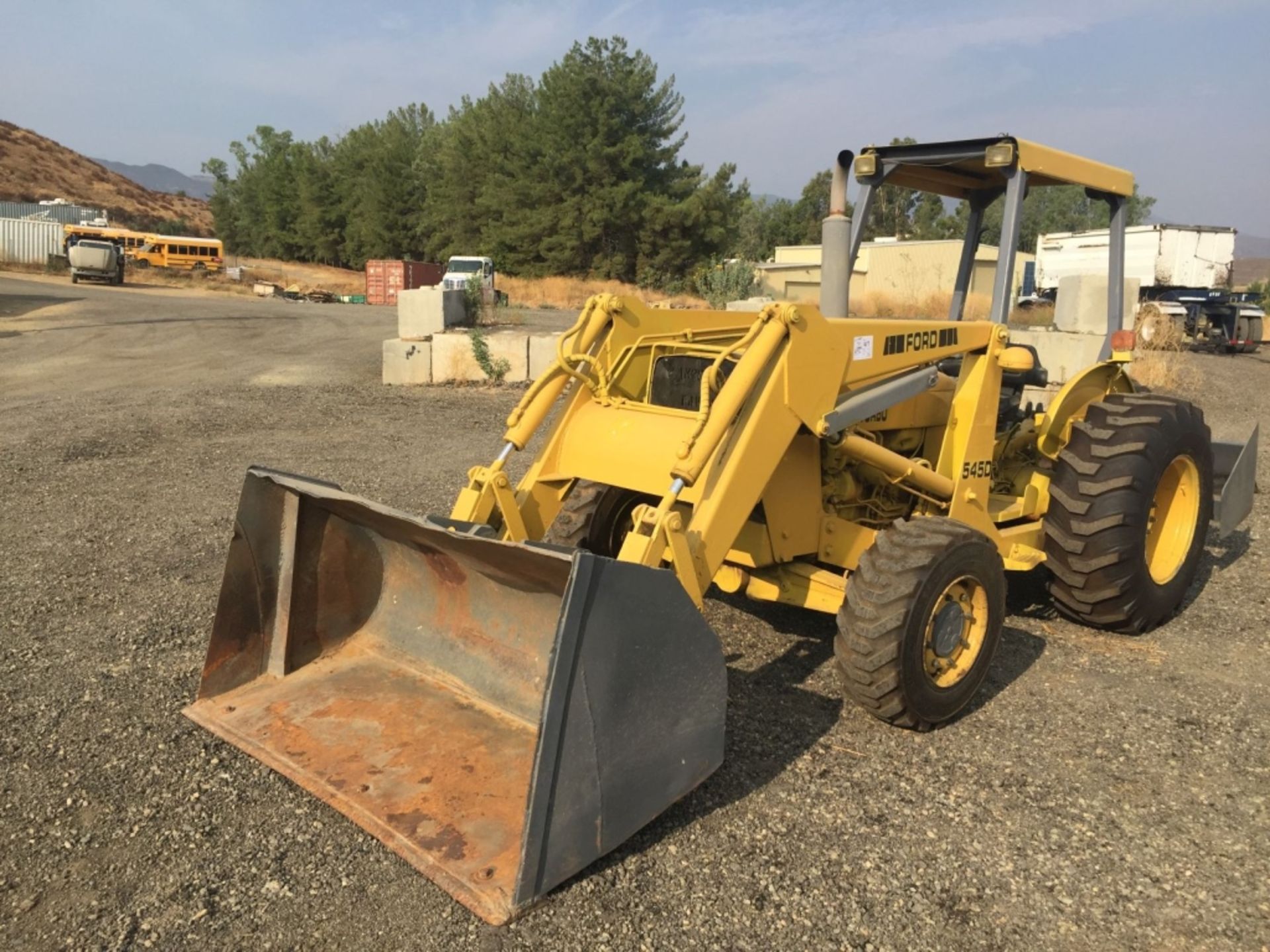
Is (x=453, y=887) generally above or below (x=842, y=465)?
below

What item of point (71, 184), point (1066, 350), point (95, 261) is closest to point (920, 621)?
point (1066, 350)

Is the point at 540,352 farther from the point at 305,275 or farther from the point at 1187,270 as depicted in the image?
the point at 305,275

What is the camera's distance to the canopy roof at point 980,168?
4551mm

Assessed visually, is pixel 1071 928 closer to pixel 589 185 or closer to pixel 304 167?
pixel 589 185

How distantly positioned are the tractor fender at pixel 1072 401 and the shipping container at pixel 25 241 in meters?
47.8

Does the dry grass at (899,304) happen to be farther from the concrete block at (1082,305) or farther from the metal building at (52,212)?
the metal building at (52,212)

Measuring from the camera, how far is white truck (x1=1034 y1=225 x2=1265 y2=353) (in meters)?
23.8

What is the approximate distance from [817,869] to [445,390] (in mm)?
11251

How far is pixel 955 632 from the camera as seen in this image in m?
3.84

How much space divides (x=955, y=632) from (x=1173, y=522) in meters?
2.34

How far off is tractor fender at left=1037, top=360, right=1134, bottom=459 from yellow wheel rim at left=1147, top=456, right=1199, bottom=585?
23.0 inches

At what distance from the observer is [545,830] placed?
268 centimetres

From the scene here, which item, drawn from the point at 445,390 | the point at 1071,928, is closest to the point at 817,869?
the point at 1071,928

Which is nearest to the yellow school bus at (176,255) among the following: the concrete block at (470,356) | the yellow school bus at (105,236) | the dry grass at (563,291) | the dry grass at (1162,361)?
the yellow school bus at (105,236)
